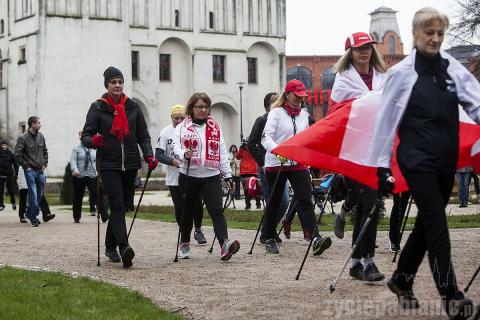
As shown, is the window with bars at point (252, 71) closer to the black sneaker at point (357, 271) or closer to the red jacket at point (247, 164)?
the red jacket at point (247, 164)

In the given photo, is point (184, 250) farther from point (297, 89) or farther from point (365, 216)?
point (365, 216)

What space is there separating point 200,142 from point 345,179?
8.36 ft

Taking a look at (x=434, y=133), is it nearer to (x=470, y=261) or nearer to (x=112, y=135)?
(x=470, y=261)

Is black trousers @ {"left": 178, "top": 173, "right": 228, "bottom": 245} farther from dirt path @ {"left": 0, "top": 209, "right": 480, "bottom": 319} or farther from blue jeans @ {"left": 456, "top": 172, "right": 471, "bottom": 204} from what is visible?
blue jeans @ {"left": 456, "top": 172, "right": 471, "bottom": 204}

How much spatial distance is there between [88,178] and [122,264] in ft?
34.2

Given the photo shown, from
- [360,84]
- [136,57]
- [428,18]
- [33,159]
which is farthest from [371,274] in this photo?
[136,57]

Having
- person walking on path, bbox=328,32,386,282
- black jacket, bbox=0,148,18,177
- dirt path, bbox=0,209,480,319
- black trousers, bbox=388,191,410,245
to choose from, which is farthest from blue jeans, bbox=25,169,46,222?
person walking on path, bbox=328,32,386,282

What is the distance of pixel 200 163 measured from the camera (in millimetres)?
11516

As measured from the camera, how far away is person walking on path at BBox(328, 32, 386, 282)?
8922 millimetres

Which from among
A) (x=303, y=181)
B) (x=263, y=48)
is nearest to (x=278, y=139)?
(x=303, y=181)

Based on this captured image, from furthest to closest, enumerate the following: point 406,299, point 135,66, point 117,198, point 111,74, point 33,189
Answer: point 135,66
point 33,189
point 111,74
point 117,198
point 406,299

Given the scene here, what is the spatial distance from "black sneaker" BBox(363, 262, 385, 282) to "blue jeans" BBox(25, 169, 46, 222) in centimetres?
1185

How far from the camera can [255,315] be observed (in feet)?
23.6

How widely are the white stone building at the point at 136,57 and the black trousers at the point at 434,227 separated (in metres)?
54.3
